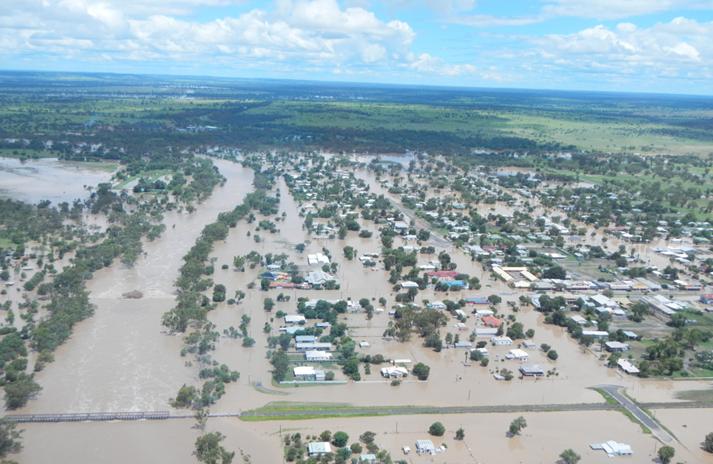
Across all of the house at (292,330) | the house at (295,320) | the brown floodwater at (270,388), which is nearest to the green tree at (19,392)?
the brown floodwater at (270,388)

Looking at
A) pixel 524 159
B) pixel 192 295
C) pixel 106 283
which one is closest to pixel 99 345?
pixel 192 295

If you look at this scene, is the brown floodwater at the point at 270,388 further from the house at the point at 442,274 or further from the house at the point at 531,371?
the house at the point at 442,274

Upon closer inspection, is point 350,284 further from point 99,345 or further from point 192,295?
point 99,345

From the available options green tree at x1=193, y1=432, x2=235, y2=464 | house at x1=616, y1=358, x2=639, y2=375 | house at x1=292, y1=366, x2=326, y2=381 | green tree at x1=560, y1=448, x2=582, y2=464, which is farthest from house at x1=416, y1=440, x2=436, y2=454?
house at x1=616, y1=358, x2=639, y2=375

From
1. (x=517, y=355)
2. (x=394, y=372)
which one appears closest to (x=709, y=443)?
(x=517, y=355)

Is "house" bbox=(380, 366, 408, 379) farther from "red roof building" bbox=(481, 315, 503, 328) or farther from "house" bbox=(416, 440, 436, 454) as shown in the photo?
"red roof building" bbox=(481, 315, 503, 328)

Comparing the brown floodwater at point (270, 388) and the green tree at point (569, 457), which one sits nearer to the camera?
the green tree at point (569, 457)
